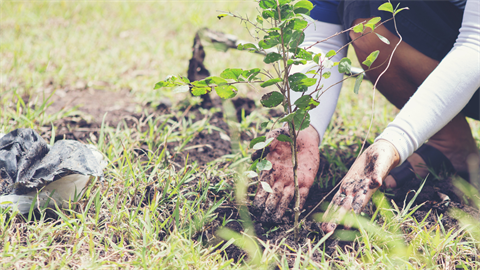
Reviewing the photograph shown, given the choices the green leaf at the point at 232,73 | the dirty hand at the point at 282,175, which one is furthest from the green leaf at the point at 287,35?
the dirty hand at the point at 282,175

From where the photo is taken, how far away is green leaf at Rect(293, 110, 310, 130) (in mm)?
1013

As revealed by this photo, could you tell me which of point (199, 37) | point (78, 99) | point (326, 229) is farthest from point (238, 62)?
point (326, 229)

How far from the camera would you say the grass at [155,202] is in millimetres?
1073

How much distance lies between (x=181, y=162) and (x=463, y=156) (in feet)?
4.76

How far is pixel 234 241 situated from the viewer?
1172 millimetres

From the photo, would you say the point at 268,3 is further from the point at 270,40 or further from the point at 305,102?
the point at 305,102

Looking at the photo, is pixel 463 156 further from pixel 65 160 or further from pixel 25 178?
pixel 25 178

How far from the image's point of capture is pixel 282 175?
52.6 inches

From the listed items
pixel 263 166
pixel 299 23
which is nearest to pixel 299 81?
pixel 299 23

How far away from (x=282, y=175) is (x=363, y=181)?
0.32m

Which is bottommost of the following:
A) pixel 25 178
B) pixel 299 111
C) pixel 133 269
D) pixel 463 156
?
pixel 463 156

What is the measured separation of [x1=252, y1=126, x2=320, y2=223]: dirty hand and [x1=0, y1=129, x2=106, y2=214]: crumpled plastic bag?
2.14 ft

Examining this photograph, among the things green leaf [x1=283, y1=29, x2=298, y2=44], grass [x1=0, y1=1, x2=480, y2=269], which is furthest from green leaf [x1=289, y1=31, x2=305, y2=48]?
grass [x1=0, y1=1, x2=480, y2=269]

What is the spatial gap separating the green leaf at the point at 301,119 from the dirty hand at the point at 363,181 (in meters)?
0.32
